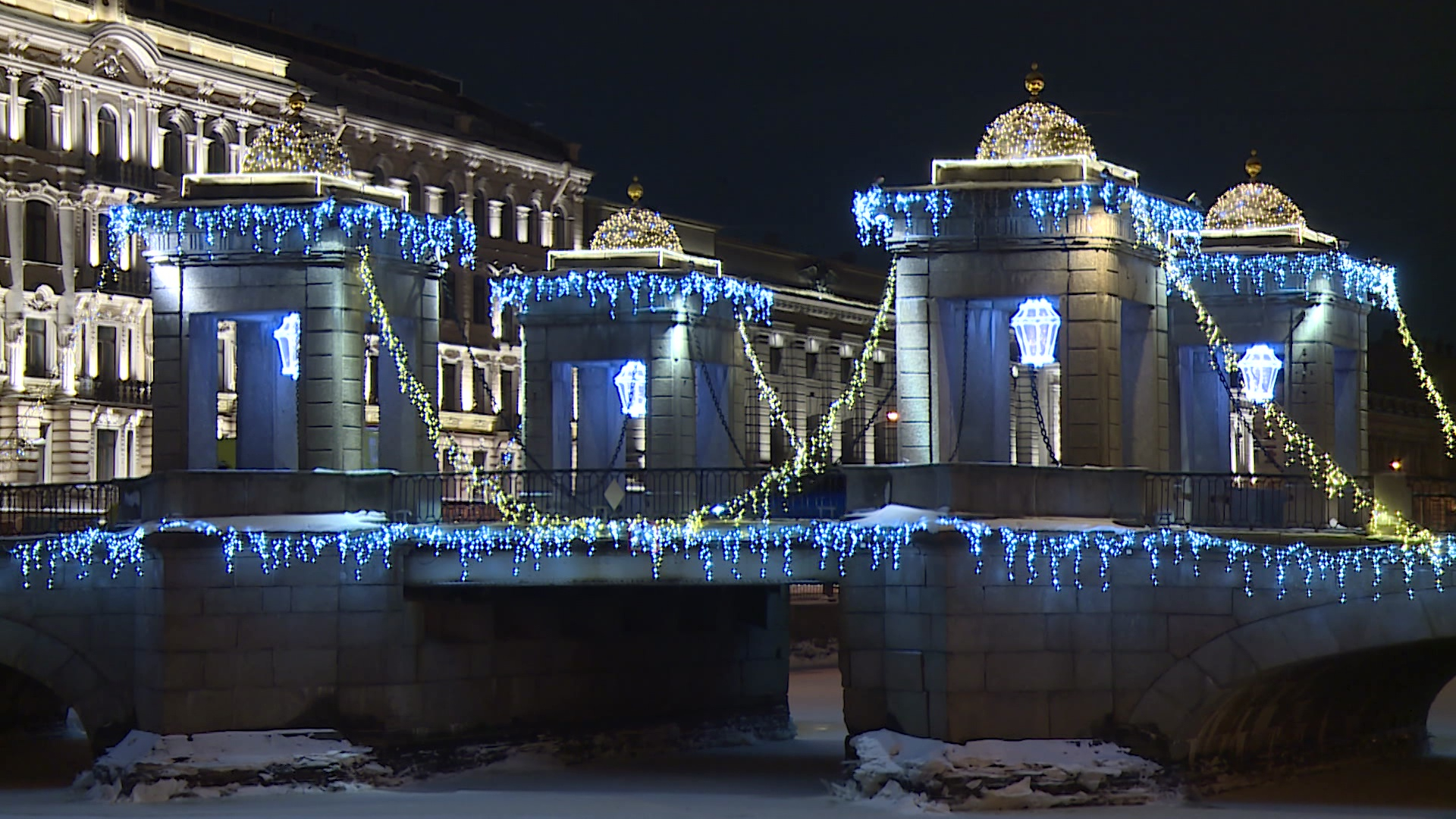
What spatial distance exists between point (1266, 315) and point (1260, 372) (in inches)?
57.1

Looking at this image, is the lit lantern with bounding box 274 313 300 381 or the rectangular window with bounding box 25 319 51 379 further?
the rectangular window with bounding box 25 319 51 379

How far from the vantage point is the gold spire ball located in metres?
51.6

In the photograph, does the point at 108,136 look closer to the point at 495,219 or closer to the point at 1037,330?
→ the point at 495,219

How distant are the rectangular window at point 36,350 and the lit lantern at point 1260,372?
120 ft

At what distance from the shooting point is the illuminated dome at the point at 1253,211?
4788 cm

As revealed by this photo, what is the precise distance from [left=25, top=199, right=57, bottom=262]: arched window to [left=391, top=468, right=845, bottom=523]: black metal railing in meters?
24.2

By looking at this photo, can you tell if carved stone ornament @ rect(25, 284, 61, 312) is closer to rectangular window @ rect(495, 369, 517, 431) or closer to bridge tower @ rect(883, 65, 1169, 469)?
rectangular window @ rect(495, 369, 517, 431)

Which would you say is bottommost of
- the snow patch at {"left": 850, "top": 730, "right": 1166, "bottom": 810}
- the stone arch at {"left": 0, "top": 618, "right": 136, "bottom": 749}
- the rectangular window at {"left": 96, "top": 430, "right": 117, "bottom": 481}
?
the snow patch at {"left": 850, "top": 730, "right": 1166, "bottom": 810}

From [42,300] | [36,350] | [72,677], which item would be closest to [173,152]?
[42,300]

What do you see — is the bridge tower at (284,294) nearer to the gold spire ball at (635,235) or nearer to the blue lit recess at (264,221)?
the blue lit recess at (264,221)

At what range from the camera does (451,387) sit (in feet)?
281

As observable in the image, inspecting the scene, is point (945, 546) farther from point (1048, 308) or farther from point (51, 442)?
point (51, 442)

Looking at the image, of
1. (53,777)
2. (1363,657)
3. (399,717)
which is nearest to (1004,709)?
(1363,657)

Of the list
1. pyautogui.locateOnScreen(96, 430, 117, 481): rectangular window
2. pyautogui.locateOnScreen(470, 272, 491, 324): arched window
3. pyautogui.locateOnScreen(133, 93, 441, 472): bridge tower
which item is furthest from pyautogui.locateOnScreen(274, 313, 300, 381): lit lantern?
pyautogui.locateOnScreen(470, 272, 491, 324): arched window
